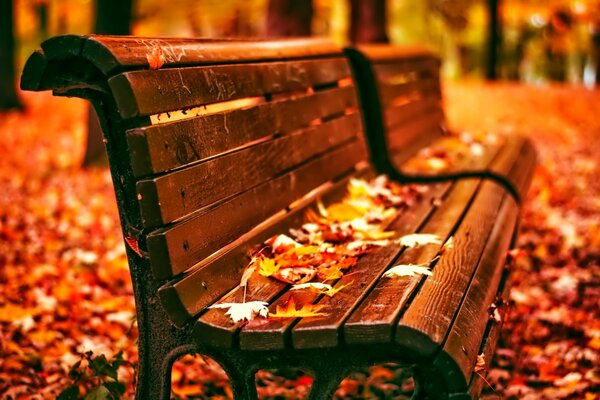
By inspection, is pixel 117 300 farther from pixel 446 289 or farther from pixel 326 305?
pixel 446 289

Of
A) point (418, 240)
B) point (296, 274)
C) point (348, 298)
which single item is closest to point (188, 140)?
point (296, 274)

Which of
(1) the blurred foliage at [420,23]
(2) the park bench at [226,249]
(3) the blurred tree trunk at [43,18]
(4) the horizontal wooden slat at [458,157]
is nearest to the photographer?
(2) the park bench at [226,249]

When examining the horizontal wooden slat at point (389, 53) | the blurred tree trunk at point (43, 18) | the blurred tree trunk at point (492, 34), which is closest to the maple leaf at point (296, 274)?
the horizontal wooden slat at point (389, 53)

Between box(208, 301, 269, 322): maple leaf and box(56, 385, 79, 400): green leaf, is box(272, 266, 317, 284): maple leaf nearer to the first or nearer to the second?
box(208, 301, 269, 322): maple leaf

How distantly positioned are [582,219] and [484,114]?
6.70m

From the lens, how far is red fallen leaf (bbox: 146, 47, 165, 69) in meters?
1.89

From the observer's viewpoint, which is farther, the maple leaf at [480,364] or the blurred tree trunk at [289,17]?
the blurred tree trunk at [289,17]

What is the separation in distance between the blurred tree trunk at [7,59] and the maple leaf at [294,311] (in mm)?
10519

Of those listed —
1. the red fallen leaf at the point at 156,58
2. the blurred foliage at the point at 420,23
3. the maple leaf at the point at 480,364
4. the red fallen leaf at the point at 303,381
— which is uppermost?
the blurred foliage at the point at 420,23

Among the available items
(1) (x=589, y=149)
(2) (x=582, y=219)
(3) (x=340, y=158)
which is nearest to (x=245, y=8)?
(1) (x=589, y=149)

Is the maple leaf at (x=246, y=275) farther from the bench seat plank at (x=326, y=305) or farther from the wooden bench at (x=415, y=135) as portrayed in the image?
the wooden bench at (x=415, y=135)

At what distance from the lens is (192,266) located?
6.40 feet

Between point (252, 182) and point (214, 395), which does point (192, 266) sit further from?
point (214, 395)

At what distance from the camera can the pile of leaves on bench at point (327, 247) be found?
192cm
